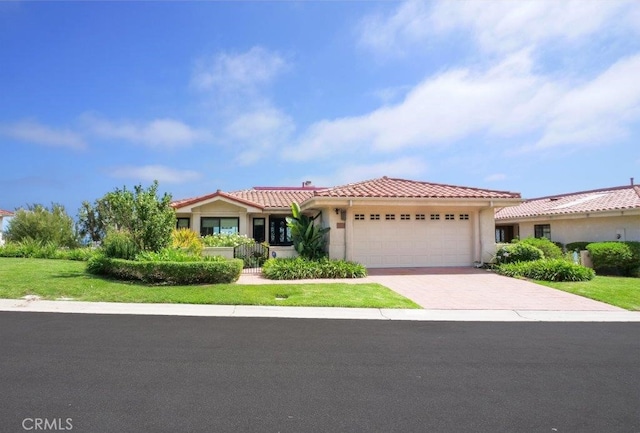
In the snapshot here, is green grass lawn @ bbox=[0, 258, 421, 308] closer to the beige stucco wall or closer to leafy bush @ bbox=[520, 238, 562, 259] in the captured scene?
leafy bush @ bbox=[520, 238, 562, 259]

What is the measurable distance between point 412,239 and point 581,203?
1217 cm

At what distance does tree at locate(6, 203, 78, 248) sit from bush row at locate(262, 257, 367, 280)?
1524 centimetres

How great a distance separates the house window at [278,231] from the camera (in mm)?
23812

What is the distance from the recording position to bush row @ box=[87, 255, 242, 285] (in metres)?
12.3

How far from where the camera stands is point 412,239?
18219 millimetres

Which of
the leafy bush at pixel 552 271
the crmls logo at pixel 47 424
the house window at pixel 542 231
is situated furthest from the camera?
the house window at pixel 542 231

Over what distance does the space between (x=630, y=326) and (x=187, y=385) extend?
872cm

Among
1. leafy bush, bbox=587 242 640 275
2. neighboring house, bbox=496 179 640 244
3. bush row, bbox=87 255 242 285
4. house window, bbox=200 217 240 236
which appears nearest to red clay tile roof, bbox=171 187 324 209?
house window, bbox=200 217 240 236

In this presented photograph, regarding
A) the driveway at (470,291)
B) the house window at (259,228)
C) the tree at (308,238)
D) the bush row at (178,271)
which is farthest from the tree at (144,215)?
the house window at (259,228)

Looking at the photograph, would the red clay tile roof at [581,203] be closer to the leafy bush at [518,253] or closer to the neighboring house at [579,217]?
the neighboring house at [579,217]

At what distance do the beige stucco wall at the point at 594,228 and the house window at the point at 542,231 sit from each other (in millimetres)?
234

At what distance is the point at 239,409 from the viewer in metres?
4.25

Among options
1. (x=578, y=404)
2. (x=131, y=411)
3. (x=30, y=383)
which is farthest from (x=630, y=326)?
(x=30, y=383)

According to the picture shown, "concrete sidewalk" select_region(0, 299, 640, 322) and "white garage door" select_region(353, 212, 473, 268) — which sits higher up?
"white garage door" select_region(353, 212, 473, 268)
